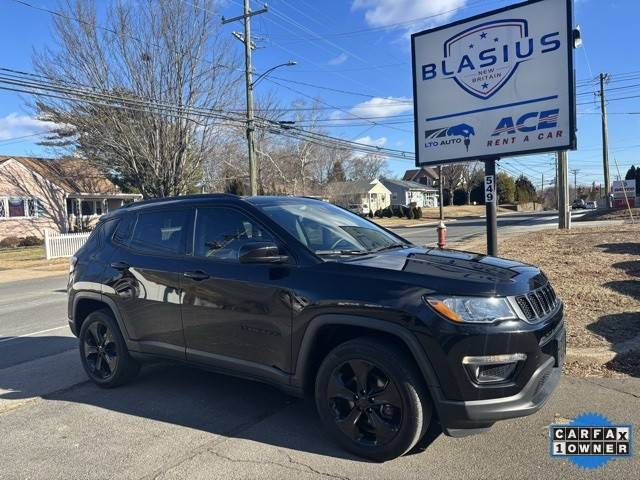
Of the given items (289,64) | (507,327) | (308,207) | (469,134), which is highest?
(289,64)

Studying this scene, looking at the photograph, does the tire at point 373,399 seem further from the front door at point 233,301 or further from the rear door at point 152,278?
the rear door at point 152,278

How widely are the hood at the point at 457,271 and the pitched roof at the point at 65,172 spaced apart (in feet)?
123

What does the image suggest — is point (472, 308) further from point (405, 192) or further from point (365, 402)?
point (405, 192)

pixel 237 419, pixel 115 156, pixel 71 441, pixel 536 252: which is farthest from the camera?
pixel 115 156

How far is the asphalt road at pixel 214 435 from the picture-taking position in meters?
3.44

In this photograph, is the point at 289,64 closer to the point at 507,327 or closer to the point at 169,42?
the point at 169,42

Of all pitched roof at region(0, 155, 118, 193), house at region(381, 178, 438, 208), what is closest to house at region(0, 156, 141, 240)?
pitched roof at region(0, 155, 118, 193)

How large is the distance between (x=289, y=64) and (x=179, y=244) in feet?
73.5

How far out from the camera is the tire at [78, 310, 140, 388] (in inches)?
201

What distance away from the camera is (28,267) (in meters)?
21.1

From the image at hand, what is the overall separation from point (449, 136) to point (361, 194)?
66790 millimetres

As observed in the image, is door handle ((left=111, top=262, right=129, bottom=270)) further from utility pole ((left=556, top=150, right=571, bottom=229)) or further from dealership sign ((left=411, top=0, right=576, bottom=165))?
utility pole ((left=556, top=150, right=571, bottom=229))

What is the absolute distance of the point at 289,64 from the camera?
2547cm

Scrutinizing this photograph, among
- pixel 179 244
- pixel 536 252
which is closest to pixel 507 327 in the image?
pixel 179 244
